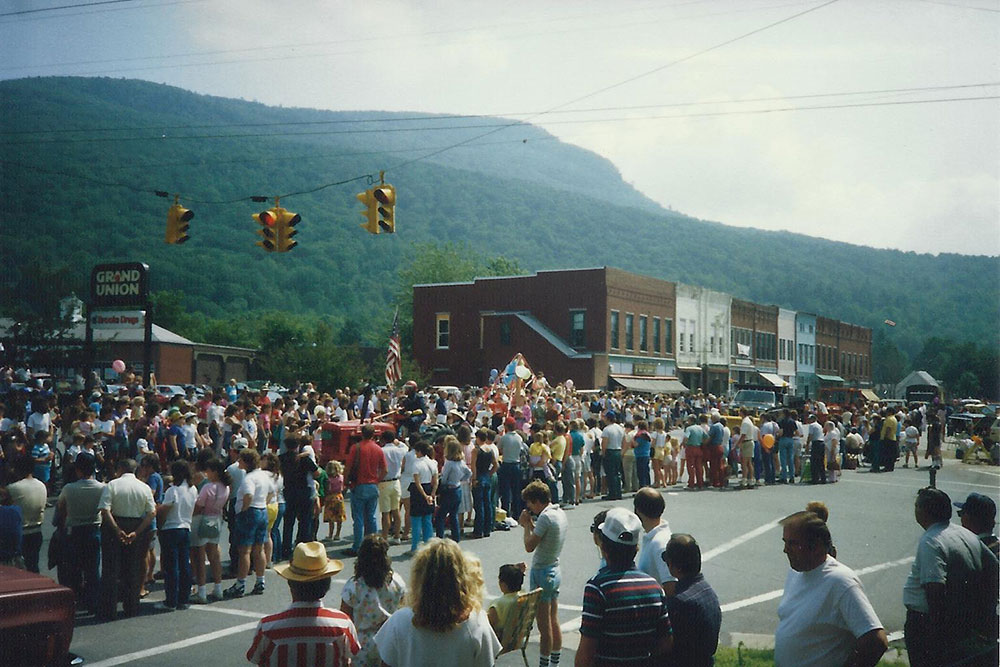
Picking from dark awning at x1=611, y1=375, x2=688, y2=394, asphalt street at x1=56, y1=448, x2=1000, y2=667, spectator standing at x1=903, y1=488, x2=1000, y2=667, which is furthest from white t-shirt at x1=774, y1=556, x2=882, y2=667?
dark awning at x1=611, y1=375, x2=688, y2=394

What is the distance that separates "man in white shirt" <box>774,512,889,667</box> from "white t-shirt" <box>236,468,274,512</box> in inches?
282

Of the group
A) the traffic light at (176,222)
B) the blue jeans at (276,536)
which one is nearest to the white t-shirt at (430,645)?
the blue jeans at (276,536)

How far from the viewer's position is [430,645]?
13.9 ft

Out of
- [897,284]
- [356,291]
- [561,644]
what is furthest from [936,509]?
[897,284]

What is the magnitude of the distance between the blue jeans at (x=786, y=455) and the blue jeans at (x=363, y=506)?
47.2ft

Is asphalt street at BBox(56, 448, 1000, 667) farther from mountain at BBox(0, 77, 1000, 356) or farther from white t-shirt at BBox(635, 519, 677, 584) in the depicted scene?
mountain at BBox(0, 77, 1000, 356)

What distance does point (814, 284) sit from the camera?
161375mm

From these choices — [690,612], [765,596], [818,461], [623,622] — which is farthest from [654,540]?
[818,461]

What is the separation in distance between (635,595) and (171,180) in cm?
15761

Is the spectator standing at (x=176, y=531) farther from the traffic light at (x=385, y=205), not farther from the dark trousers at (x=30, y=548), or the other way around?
the traffic light at (x=385, y=205)

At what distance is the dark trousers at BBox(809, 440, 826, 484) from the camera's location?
932 inches

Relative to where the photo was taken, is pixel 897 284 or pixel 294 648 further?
pixel 897 284

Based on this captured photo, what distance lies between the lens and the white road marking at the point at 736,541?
13291 mm

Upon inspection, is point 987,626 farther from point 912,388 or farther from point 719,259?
point 719,259
